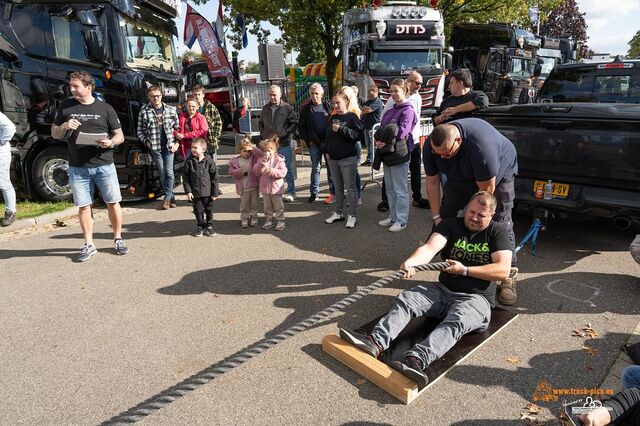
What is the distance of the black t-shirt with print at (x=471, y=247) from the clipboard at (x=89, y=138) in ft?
12.2

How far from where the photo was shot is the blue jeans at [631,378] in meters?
2.37

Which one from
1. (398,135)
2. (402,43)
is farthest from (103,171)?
(402,43)

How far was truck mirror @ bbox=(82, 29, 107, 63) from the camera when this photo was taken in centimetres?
677

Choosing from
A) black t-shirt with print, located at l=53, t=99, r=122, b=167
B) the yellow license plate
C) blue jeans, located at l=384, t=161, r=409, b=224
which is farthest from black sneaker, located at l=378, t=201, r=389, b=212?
black t-shirt with print, located at l=53, t=99, r=122, b=167

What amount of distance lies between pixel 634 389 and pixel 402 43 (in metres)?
13.1

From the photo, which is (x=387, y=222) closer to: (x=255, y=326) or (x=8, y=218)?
(x=255, y=326)

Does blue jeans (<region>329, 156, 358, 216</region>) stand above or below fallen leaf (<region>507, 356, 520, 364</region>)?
above

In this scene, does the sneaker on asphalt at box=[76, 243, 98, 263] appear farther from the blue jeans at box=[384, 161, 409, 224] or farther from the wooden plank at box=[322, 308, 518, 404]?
the blue jeans at box=[384, 161, 409, 224]

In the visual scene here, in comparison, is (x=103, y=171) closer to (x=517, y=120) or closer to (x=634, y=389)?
(x=517, y=120)

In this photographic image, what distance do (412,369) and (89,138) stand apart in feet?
13.4

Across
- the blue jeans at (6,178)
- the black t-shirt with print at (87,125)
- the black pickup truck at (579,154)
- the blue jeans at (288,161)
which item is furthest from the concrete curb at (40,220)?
the black pickup truck at (579,154)

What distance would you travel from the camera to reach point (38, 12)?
689cm

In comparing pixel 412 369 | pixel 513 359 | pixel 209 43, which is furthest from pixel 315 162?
pixel 209 43

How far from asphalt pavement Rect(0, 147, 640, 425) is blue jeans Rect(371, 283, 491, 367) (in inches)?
8.4
